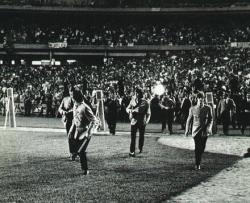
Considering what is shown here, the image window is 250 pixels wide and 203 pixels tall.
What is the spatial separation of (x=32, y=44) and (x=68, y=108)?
110 feet

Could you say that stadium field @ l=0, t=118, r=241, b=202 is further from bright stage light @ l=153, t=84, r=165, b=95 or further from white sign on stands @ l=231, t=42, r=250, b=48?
white sign on stands @ l=231, t=42, r=250, b=48

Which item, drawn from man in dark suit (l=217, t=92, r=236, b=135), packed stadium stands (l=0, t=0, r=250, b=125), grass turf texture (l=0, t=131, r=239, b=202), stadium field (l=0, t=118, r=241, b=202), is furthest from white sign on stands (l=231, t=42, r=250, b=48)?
grass turf texture (l=0, t=131, r=239, b=202)

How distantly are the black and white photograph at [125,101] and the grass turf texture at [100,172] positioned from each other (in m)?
0.03

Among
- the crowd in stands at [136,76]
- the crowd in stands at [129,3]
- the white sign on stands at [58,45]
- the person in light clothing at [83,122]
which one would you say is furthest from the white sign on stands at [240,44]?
the person in light clothing at [83,122]

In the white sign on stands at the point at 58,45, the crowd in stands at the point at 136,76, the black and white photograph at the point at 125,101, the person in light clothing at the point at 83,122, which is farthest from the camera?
the white sign on stands at the point at 58,45

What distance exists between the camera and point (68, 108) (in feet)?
43.4

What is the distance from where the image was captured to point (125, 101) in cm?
2692

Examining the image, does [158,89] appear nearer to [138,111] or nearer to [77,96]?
[138,111]

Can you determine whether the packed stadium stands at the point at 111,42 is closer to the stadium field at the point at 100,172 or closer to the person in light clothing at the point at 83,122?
the stadium field at the point at 100,172

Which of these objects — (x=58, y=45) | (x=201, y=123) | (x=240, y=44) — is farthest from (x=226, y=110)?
(x=58, y=45)

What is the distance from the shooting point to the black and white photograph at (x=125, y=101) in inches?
397

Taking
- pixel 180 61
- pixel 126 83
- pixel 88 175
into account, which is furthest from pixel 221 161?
→ pixel 180 61

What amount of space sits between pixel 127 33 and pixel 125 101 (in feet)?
69.6

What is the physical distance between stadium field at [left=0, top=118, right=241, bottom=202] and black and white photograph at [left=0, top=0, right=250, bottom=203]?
1.2 inches
